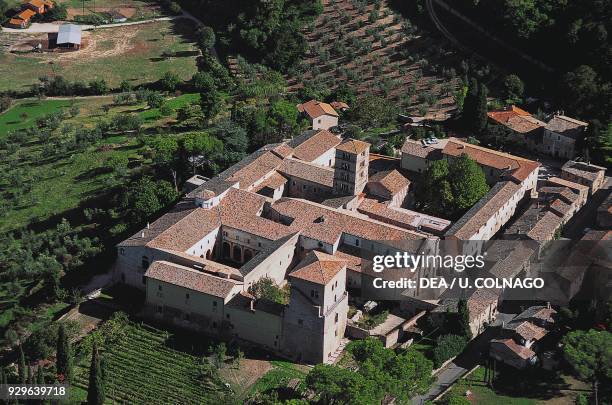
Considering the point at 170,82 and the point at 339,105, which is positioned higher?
the point at 339,105

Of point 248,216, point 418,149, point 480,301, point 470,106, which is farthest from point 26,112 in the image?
point 480,301

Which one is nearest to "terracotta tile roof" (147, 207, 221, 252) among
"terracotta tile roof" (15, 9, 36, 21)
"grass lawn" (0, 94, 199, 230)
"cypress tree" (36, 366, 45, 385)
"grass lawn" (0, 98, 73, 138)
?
"cypress tree" (36, 366, 45, 385)

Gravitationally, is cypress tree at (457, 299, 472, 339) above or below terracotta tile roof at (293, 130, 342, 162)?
below

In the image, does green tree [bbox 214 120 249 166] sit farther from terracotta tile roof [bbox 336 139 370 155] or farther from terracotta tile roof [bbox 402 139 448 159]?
terracotta tile roof [bbox 402 139 448 159]

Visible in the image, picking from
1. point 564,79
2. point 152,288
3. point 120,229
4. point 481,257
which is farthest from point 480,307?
point 564,79

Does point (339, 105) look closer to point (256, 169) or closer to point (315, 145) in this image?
point (315, 145)

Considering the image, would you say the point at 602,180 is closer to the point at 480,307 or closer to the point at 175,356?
the point at 480,307
